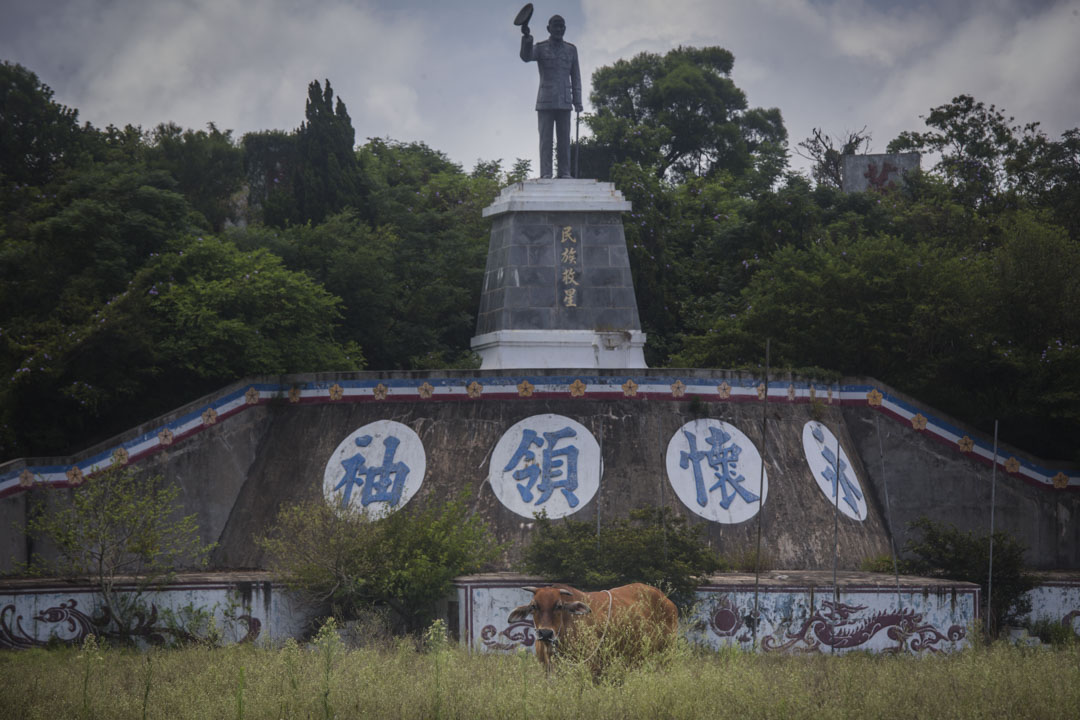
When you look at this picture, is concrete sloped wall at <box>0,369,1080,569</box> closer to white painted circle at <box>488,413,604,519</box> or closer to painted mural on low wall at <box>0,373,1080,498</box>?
painted mural on low wall at <box>0,373,1080,498</box>

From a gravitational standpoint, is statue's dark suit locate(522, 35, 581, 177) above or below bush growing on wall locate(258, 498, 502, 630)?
above

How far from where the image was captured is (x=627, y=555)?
1848 centimetres

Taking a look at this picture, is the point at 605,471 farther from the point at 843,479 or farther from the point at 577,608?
the point at 577,608

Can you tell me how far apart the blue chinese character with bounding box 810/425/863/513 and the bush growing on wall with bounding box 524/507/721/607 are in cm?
574

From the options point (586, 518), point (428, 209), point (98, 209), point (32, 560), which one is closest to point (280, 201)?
point (428, 209)

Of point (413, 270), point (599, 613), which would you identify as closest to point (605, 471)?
point (599, 613)

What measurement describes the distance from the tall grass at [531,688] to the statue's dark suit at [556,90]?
1523 cm

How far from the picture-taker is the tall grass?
13078 millimetres

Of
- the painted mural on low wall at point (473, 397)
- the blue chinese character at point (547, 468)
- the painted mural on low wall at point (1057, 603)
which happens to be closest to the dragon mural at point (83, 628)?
the painted mural on low wall at point (473, 397)

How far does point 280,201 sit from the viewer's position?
37.4 metres

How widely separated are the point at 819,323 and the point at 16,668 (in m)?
19.3

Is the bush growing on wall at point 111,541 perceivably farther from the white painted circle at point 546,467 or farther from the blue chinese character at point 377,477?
the white painted circle at point 546,467

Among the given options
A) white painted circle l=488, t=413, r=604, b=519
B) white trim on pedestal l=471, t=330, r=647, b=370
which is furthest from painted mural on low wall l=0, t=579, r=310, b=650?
white trim on pedestal l=471, t=330, r=647, b=370

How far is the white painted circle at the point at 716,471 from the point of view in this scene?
2270 centimetres
